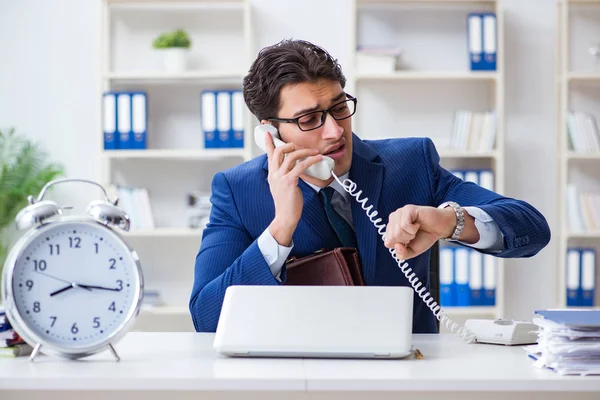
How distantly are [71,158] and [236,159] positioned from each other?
91 centimetres

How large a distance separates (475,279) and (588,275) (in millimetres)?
606

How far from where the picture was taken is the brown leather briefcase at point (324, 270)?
180 centimetres

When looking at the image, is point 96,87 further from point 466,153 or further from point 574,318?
point 574,318

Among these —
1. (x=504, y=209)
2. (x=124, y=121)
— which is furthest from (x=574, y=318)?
(x=124, y=121)

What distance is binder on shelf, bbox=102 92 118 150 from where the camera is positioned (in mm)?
4266

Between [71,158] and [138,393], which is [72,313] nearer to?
[138,393]

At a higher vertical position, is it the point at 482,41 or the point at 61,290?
the point at 482,41

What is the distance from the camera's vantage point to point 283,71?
2002 millimetres

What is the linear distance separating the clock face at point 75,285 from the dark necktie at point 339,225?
2.45 feet

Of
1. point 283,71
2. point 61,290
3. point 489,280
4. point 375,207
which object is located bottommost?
point 489,280

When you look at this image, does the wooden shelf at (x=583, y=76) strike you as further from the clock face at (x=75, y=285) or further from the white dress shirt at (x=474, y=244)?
the clock face at (x=75, y=285)

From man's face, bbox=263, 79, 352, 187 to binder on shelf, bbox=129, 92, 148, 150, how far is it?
94.1 inches

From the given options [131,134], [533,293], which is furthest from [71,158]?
[533,293]

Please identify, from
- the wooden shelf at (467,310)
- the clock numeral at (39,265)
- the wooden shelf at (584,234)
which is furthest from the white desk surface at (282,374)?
the wooden shelf at (584,234)
